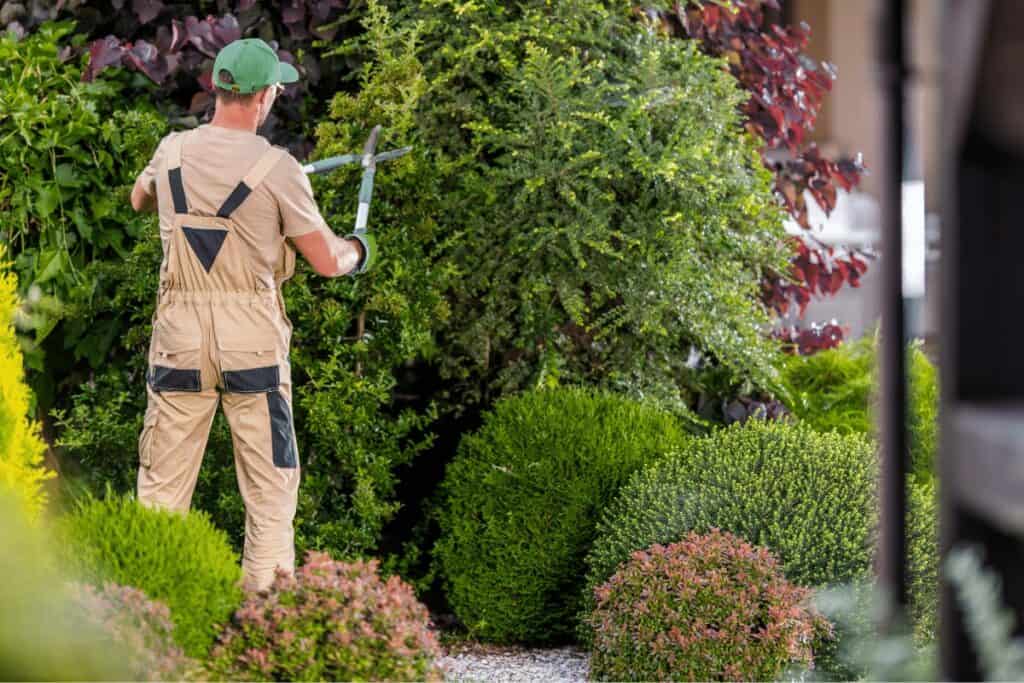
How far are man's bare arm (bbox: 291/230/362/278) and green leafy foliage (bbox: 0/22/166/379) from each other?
4.13 feet

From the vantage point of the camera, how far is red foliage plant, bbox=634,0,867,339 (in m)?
6.63

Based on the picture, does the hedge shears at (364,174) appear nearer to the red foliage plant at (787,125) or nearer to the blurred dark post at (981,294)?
the red foliage plant at (787,125)

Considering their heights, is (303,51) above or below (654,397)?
above

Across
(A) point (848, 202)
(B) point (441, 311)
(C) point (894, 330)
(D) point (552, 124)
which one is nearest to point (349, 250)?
(B) point (441, 311)

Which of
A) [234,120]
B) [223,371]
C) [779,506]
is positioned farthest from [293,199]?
[779,506]

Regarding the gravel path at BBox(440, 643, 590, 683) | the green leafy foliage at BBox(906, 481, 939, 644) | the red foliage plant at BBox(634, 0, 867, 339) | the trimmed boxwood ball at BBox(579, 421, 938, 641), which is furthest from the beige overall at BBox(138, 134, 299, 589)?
the red foliage plant at BBox(634, 0, 867, 339)

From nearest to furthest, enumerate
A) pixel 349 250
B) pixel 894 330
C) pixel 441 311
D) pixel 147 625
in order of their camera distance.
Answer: pixel 894 330, pixel 147 625, pixel 349 250, pixel 441 311

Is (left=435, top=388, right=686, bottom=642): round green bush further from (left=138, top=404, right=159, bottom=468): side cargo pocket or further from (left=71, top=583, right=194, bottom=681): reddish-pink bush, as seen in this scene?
(left=71, top=583, right=194, bottom=681): reddish-pink bush

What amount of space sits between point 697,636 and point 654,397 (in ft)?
5.75

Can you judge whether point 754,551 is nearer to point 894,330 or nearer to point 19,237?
point 894,330

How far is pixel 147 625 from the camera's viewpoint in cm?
307

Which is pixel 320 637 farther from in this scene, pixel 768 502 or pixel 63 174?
pixel 63 174

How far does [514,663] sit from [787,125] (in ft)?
10.5

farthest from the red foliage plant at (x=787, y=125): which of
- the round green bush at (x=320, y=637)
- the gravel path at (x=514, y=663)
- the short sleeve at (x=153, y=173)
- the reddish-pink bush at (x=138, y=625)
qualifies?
the reddish-pink bush at (x=138, y=625)
